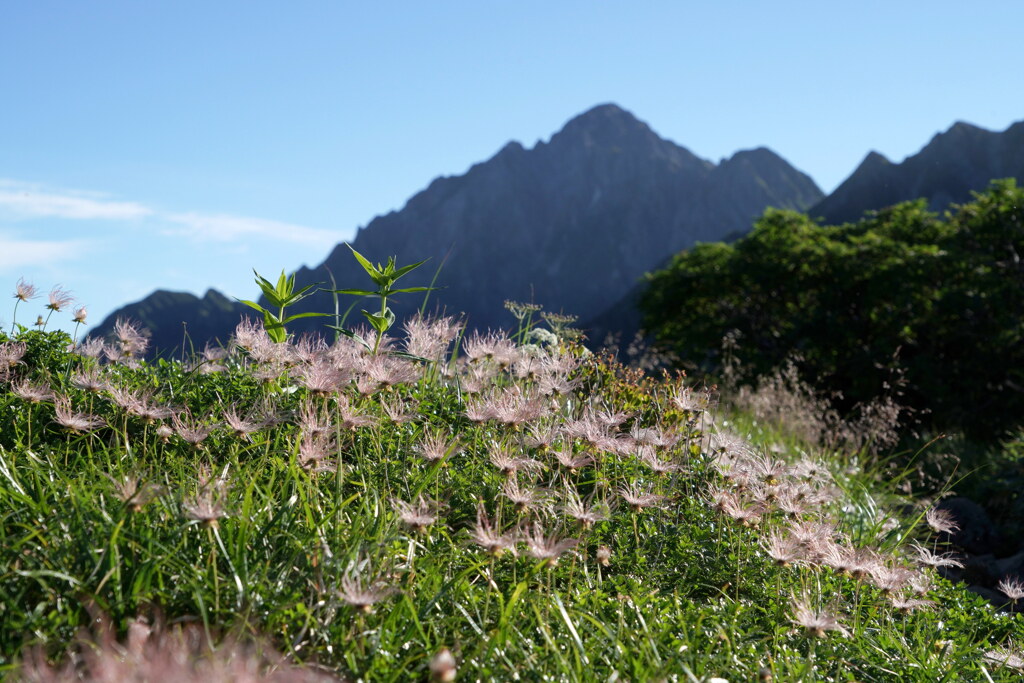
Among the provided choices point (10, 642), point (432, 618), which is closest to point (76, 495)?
point (10, 642)

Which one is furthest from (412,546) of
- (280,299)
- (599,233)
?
(599,233)

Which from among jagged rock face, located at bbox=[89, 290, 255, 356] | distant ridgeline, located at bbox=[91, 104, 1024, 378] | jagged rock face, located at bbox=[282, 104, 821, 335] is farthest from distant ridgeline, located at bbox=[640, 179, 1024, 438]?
jagged rock face, located at bbox=[89, 290, 255, 356]

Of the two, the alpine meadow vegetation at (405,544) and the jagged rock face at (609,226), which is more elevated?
the jagged rock face at (609,226)

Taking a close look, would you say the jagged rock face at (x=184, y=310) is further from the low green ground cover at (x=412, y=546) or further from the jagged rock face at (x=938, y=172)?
the low green ground cover at (x=412, y=546)

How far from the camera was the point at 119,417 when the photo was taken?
4.24 m

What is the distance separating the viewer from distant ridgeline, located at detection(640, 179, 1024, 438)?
51.1 ft

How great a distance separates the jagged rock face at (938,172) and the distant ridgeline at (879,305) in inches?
2850

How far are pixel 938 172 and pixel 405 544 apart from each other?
106078mm

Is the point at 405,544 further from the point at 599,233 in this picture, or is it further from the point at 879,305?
the point at 599,233

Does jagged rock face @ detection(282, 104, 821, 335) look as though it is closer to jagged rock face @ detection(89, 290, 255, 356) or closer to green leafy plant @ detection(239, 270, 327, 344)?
jagged rock face @ detection(89, 290, 255, 356)

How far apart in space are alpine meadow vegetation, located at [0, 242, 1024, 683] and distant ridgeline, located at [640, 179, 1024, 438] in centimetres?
1120

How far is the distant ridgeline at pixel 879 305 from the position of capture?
1559 centimetres

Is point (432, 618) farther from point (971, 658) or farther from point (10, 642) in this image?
point (971, 658)

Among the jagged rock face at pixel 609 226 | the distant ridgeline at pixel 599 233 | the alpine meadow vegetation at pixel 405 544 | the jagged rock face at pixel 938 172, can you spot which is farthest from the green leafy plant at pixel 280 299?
the jagged rock face at pixel 609 226
